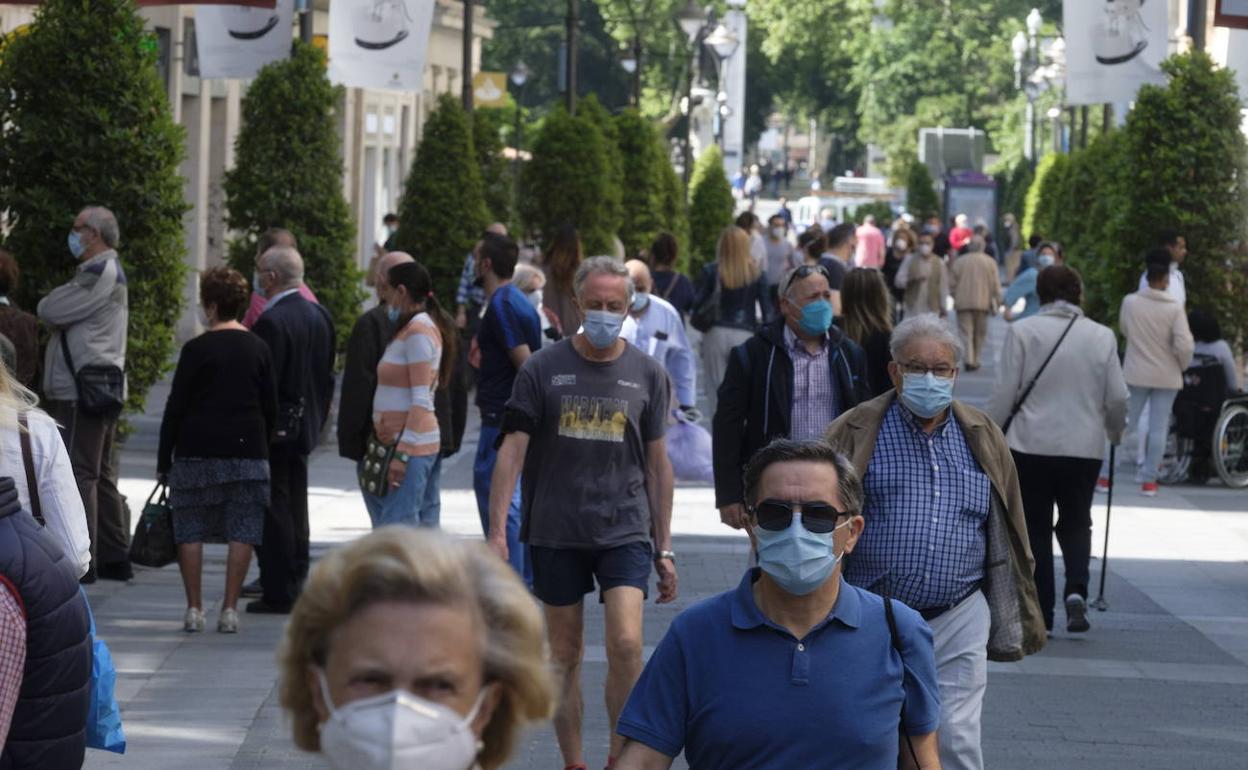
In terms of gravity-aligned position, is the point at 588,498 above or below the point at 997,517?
below

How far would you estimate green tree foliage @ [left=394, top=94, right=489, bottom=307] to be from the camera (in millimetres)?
25047

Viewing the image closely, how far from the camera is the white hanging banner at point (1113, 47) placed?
2128 cm

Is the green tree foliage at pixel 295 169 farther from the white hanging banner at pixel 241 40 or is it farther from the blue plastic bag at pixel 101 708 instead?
the blue plastic bag at pixel 101 708

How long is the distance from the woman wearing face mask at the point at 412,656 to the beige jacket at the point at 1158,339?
1488 cm

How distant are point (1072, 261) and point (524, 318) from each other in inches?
798

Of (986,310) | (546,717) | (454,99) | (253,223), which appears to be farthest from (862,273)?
(986,310)

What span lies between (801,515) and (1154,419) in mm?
13428

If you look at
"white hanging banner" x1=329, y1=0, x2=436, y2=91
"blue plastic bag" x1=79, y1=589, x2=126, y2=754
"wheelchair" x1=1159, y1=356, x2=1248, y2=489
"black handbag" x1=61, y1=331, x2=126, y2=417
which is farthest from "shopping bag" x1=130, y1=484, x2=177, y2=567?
"wheelchair" x1=1159, y1=356, x2=1248, y2=489

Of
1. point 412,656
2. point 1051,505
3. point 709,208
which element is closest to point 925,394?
point 412,656

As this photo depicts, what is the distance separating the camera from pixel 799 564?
444 centimetres

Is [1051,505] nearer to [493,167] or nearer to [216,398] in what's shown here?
[216,398]

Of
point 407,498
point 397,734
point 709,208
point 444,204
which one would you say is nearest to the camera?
point 397,734

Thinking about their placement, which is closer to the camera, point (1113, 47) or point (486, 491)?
point (486, 491)

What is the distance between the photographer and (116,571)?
12.5 metres
